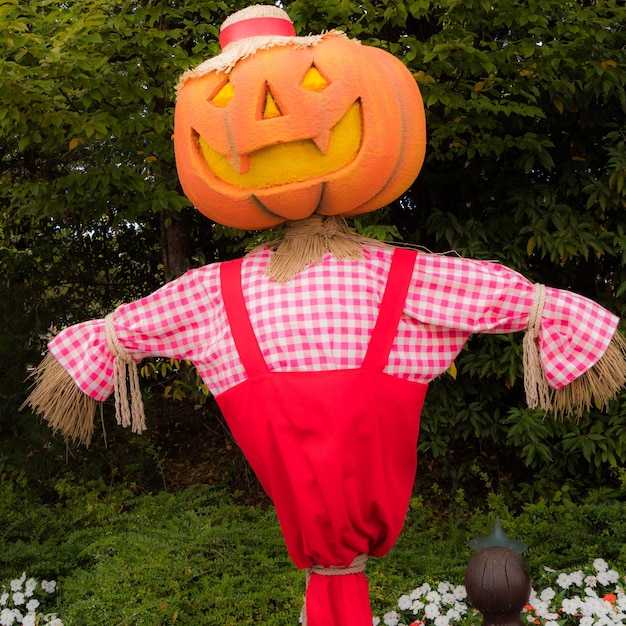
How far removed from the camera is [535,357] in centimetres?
199

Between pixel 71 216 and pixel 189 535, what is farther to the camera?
pixel 71 216

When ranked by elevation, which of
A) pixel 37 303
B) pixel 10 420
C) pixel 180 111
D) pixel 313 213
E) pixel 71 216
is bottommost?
pixel 10 420

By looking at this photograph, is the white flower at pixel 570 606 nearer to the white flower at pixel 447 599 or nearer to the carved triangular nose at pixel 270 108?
the white flower at pixel 447 599

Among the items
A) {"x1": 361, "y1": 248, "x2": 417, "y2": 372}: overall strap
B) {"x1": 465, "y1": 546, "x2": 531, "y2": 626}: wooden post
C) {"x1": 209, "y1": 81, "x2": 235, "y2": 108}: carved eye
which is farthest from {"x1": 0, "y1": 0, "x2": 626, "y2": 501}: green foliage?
{"x1": 465, "y1": 546, "x2": 531, "y2": 626}: wooden post

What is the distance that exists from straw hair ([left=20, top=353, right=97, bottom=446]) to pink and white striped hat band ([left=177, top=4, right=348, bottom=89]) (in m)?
0.89

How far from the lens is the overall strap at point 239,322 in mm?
1874

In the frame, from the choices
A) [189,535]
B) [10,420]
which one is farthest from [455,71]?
[10,420]

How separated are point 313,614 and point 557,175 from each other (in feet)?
9.89

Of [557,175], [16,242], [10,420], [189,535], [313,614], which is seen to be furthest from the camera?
[16,242]

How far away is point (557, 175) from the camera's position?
4094 mm

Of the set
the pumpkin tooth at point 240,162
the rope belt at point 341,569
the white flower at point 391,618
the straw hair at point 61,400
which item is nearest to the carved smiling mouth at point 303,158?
the pumpkin tooth at point 240,162

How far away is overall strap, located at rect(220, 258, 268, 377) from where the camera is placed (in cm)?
187

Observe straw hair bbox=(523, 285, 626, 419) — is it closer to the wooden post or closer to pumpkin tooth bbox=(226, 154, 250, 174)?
the wooden post

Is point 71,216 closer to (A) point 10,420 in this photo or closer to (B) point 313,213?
(A) point 10,420
